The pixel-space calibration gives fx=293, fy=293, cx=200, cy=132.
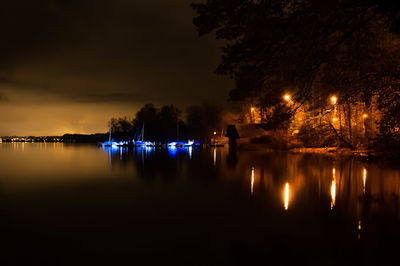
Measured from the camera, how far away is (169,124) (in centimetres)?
11788

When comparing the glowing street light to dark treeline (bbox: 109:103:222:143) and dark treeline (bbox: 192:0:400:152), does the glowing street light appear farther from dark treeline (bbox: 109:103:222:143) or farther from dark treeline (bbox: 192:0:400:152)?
dark treeline (bbox: 109:103:222:143)

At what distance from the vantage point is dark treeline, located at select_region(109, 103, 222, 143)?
303 feet

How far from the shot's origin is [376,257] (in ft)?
15.8

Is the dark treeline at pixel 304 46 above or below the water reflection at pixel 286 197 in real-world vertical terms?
above

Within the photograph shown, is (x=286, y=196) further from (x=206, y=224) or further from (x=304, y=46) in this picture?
(x=304, y=46)

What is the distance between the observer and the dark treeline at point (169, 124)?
9225 cm

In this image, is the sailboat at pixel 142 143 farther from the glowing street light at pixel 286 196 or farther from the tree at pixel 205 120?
the glowing street light at pixel 286 196

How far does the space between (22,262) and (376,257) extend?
585cm

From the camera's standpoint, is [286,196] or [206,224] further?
[286,196]

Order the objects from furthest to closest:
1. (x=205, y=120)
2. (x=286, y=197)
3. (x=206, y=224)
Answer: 1. (x=205, y=120)
2. (x=286, y=197)
3. (x=206, y=224)

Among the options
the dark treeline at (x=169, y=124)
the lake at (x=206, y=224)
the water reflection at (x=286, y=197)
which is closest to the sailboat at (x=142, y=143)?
the dark treeline at (x=169, y=124)

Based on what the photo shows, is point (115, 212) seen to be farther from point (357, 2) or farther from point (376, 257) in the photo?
point (357, 2)

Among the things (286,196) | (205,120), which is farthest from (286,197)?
(205,120)

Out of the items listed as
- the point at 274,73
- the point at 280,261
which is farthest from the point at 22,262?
the point at 274,73
